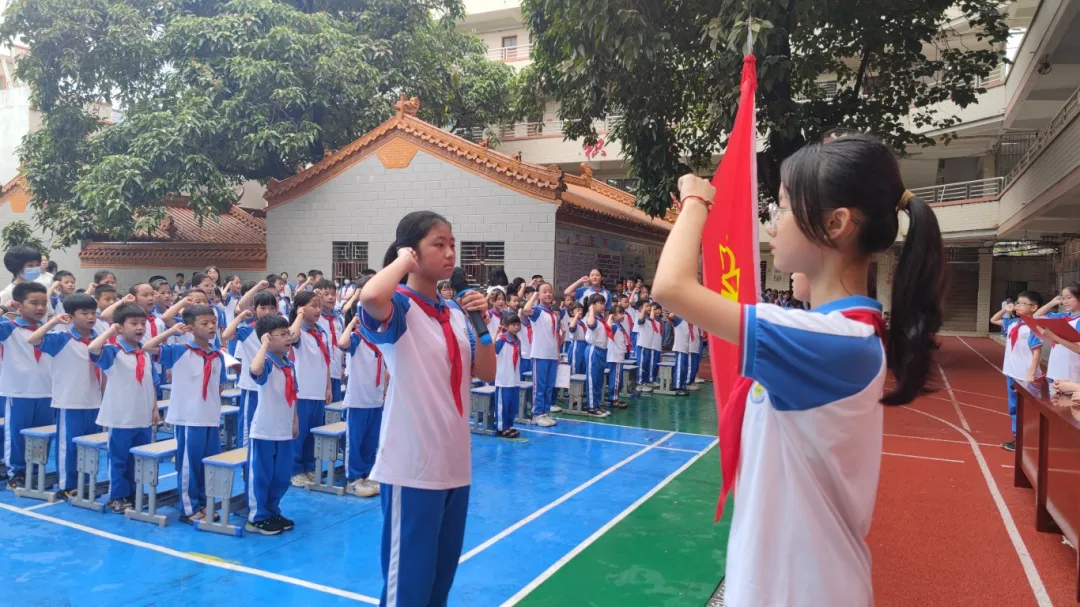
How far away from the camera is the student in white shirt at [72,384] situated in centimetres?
514

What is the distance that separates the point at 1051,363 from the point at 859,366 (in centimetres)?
702

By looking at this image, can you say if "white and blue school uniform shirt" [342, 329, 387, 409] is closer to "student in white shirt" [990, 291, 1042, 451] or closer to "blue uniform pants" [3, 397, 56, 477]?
"blue uniform pants" [3, 397, 56, 477]

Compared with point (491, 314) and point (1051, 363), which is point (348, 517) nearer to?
point (491, 314)

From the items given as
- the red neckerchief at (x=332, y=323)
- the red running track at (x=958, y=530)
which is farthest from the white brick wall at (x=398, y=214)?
the red running track at (x=958, y=530)

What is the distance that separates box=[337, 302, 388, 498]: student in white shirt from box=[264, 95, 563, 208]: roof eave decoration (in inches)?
273

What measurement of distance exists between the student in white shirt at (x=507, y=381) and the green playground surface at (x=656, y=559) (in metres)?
2.27

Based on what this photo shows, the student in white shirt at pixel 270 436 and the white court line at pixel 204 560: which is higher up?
the student in white shirt at pixel 270 436

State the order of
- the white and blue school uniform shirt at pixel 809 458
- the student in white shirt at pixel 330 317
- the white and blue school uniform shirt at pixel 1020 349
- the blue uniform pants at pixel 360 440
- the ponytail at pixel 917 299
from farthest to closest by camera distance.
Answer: the white and blue school uniform shirt at pixel 1020 349
the student in white shirt at pixel 330 317
the blue uniform pants at pixel 360 440
the ponytail at pixel 917 299
the white and blue school uniform shirt at pixel 809 458

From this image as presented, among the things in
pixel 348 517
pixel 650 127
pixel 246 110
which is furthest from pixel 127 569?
pixel 246 110

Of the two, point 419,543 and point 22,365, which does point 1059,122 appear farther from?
point 22,365

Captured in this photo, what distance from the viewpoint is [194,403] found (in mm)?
4809

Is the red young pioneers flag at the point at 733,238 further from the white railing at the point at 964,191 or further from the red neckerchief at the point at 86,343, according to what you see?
the white railing at the point at 964,191

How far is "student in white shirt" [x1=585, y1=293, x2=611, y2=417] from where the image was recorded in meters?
9.31

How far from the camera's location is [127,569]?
3.98 m
